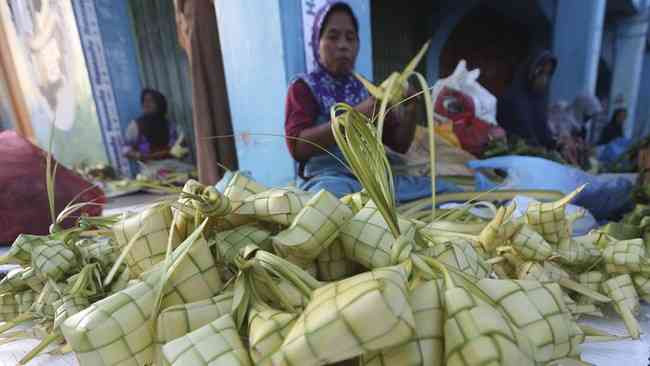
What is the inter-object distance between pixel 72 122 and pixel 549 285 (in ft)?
9.48

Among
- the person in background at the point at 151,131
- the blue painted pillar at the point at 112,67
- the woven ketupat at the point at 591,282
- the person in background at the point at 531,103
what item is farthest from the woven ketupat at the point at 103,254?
the blue painted pillar at the point at 112,67

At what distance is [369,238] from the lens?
189 mm

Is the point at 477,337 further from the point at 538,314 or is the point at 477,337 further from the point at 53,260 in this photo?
the point at 53,260

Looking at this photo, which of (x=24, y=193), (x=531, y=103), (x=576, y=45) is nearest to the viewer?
(x=24, y=193)

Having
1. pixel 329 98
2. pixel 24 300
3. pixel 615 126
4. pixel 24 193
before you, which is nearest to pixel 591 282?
pixel 24 300

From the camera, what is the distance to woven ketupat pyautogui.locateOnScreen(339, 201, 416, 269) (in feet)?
0.60

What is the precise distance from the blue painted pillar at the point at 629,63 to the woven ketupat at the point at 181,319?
255cm

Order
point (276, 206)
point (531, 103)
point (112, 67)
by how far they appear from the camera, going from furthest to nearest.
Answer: point (112, 67)
point (531, 103)
point (276, 206)

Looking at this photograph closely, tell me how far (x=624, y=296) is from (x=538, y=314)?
0.72 ft

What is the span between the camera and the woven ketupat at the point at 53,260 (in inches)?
12.2

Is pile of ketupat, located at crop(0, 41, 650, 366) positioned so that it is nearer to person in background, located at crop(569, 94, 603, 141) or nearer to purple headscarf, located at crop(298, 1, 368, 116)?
purple headscarf, located at crop(298, 1, 368, 116)

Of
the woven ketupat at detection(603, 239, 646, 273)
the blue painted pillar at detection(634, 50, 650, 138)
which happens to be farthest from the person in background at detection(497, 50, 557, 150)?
the woven ketupat at detection(603, 239, 646, 273)

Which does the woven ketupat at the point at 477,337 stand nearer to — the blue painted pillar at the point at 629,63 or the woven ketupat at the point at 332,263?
the woven ketupat at the point at 332,263

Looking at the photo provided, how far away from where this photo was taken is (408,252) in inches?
→ 6.4
